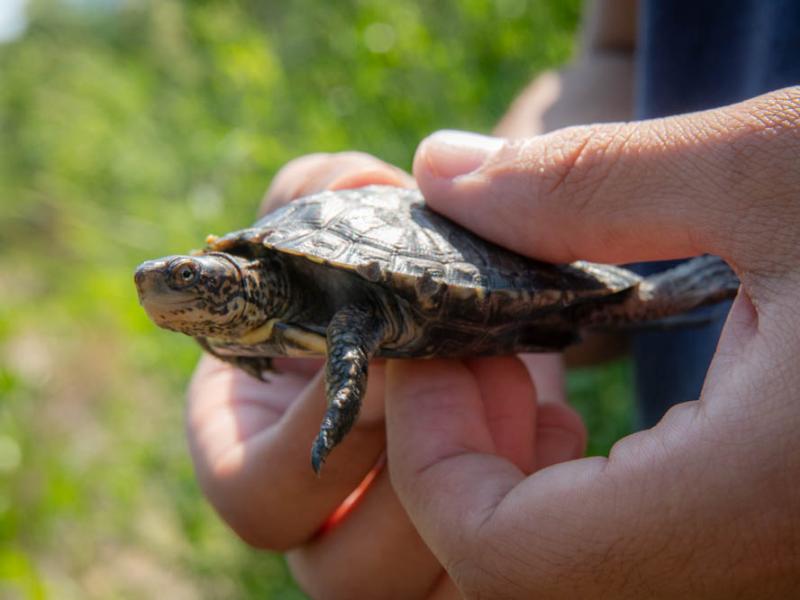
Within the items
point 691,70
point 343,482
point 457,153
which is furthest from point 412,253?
point 691,70

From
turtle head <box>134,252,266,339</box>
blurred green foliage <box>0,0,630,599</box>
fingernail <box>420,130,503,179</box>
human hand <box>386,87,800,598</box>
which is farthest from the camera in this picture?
blurred green foliage <box>0,0,630,599</box>

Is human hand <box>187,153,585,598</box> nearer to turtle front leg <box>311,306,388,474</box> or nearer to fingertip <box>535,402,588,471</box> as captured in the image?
fingertip <box>535,402,588,471</box>

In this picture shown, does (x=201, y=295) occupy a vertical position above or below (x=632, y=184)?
below

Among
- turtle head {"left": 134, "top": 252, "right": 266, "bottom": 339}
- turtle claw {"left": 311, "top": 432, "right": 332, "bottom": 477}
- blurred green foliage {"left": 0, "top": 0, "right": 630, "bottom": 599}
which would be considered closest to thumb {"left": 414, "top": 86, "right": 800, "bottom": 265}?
turtle head {"left": 134, "top": 252, "right": 266, "bottom": 339}

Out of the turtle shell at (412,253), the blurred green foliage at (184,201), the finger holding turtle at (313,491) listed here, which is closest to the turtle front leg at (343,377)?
the turtle shell at (412,253)

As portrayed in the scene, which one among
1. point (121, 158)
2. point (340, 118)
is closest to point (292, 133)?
point (340, 118)

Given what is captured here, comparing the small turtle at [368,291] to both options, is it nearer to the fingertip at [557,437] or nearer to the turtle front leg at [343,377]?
the turtle front leg at [343,377]

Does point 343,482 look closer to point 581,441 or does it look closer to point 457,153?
point 581,441
